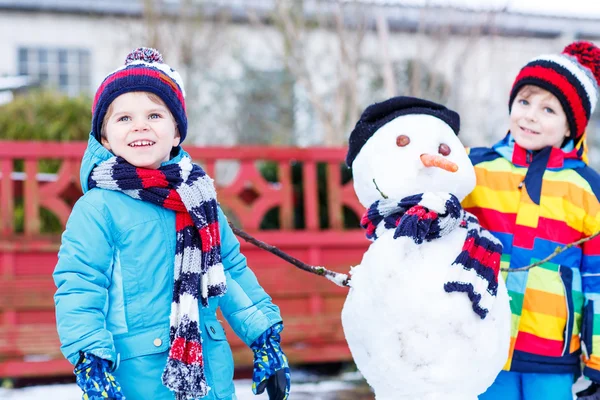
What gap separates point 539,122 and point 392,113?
0.55 meters

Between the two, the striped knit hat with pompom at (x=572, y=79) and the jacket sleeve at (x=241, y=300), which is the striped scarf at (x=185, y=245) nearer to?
the jacket sleeve at (x=241, y=300)

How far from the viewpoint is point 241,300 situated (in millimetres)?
2084

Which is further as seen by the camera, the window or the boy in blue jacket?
the window

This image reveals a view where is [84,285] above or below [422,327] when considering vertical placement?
above

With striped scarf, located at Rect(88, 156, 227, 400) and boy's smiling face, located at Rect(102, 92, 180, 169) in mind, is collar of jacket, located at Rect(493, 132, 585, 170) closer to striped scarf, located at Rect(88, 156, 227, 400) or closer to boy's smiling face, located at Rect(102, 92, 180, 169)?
striped scarf, located at Rect(88, 156, 227, 400)

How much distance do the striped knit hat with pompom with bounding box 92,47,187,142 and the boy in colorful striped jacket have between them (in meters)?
1.14

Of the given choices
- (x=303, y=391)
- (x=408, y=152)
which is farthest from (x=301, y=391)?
(x=408, y=152)

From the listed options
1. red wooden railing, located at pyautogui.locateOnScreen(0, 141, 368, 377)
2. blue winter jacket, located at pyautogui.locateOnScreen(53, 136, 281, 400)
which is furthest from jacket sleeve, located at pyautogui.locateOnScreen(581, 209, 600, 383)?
red wooden railing, located at pyautogui.locateOnScreen(0, 141, 368, 377)

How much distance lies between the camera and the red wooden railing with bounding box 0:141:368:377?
3.81 metres

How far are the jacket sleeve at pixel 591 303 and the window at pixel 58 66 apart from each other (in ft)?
32.5

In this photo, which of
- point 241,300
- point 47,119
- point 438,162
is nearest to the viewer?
point 241,300

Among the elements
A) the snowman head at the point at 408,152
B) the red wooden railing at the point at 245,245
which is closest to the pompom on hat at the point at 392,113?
the snowman head at the point at 408,152

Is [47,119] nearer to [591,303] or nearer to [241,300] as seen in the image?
[241,300]

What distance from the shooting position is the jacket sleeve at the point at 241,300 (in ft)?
6.75
